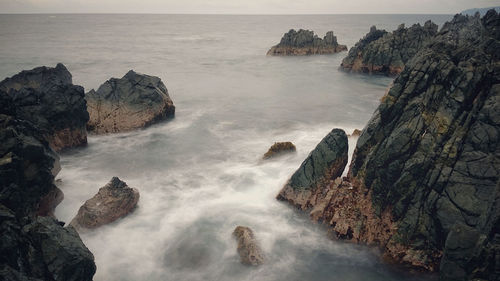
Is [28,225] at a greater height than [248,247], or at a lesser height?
greater

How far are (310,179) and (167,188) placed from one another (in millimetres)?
9079

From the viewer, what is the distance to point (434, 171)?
1428 centimetres

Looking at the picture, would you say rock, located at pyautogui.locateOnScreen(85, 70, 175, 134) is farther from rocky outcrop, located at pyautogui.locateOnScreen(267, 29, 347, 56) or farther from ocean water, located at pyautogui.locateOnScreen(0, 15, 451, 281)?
rocky outcrop, located at pyautogui.locateOnScreen(267, 29, 347, 56)

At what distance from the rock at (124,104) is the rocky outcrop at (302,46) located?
2401 inches

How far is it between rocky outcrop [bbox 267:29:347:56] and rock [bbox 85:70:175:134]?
6098 centimetres

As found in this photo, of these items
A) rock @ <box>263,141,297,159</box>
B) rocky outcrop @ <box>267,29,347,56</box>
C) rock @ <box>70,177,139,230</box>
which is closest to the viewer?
rock @ <box>70,177,139,230</box>

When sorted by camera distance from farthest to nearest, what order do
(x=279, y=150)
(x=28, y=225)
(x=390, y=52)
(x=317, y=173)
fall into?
(x=390, y=52), (x=279, y=150), (x=317, y=173), (x=28, y=225)

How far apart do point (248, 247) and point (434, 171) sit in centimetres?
857

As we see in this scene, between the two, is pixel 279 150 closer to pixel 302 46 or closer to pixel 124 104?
pixel 124 104

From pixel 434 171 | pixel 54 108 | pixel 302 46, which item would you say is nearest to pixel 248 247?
pixel 434 171

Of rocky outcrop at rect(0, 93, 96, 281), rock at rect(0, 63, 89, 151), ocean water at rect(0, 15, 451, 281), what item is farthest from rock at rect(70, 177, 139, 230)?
rock at rect(0, 63, 89, 151)

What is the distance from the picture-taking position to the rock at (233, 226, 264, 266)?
15.2 m

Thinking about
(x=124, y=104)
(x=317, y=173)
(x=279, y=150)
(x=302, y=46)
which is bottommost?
(x=279, y=150)

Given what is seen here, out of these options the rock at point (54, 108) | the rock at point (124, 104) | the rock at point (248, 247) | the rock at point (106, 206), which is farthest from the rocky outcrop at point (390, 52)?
the rock at point (106, 206)
